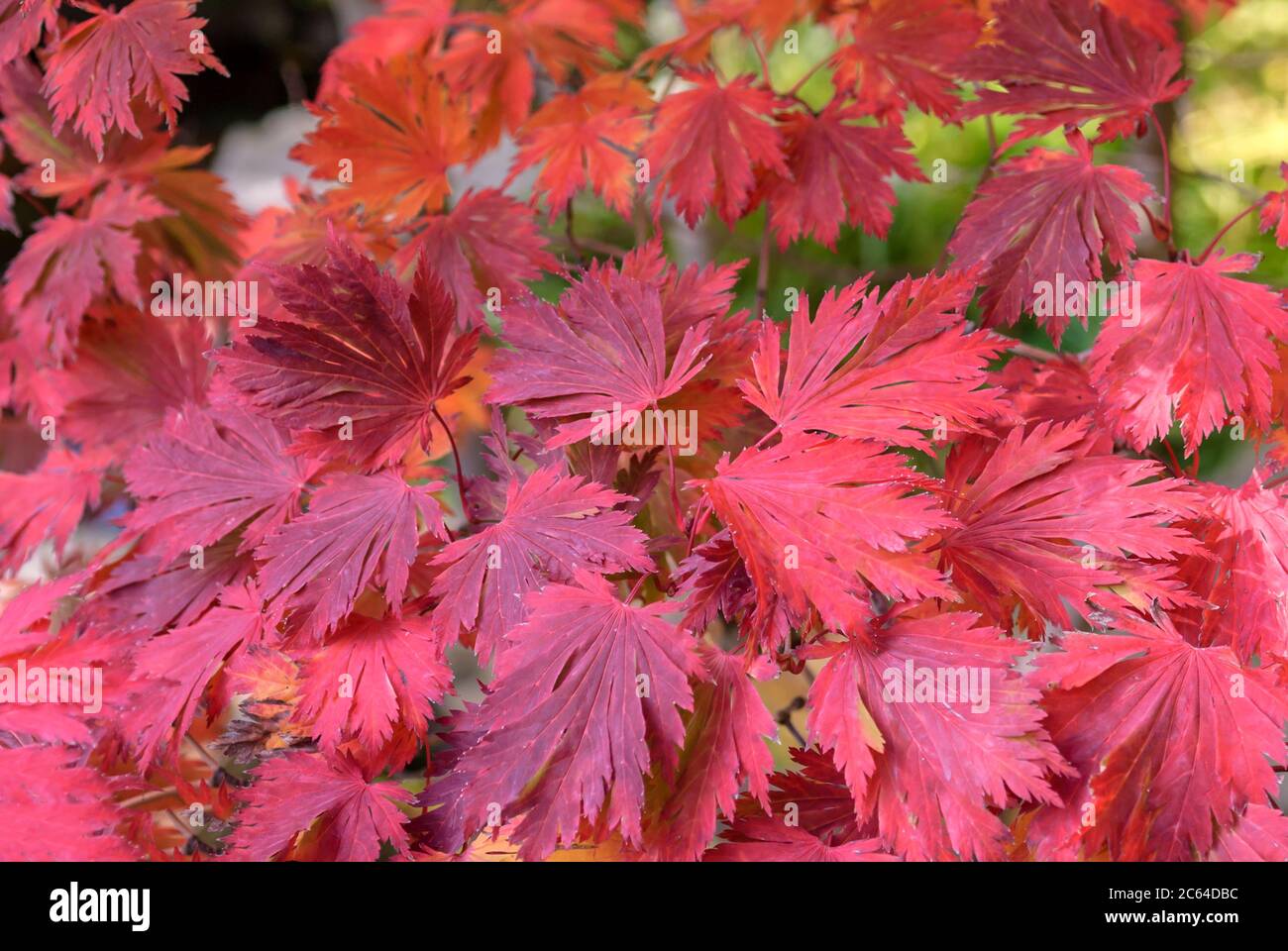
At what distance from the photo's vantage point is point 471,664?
161cm

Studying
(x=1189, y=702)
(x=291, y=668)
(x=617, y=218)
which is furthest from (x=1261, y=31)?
(x=291, y=668)

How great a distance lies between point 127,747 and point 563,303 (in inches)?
16.8

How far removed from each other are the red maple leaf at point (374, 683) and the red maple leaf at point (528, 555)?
0.11 feet

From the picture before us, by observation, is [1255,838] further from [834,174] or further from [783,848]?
[834,174]

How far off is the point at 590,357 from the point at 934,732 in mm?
295

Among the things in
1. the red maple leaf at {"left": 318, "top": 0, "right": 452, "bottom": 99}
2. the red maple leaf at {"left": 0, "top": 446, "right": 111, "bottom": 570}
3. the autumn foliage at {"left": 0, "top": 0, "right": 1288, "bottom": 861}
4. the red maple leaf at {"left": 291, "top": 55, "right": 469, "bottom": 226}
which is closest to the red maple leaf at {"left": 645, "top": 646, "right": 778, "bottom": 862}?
the autumn foliage at {"left": 0, "top": 0, "right": 1288, "bottom": 861}

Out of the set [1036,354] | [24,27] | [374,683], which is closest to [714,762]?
[374,683]

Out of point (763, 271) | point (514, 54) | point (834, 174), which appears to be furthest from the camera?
point (514, 54)

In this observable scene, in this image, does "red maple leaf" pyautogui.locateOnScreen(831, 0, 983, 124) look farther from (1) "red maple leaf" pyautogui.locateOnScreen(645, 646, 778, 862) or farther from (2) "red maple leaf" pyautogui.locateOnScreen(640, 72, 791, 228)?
(1) "red maple leaf" pyautogui.locateOnScreen(645, 646, 778, 862)

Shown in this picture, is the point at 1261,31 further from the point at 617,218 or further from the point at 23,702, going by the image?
the point at 23,702

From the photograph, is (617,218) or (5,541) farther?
(617,218)

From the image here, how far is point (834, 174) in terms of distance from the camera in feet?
2.41

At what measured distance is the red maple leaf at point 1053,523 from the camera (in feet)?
1.79
